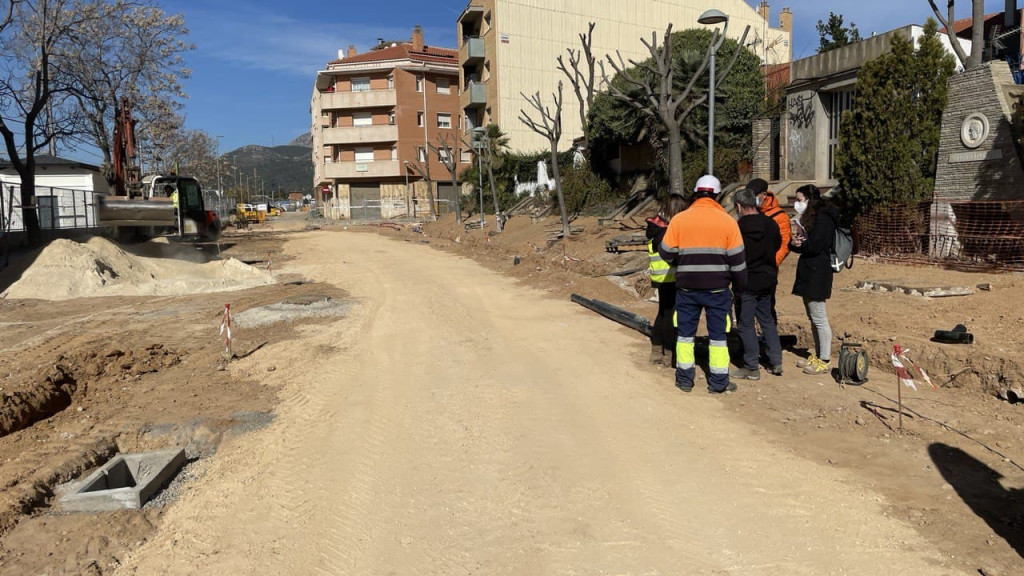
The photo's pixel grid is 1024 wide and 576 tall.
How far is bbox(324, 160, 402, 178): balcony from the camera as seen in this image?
57031 mm

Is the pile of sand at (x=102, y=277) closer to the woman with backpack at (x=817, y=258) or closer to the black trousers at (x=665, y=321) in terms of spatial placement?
the black trousers at (x=665, y=321)

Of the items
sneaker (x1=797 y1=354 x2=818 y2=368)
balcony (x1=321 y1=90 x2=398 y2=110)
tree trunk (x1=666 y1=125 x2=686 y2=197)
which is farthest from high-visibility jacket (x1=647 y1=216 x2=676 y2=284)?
balcony (x1=321 y1=90 x2=398 y2=110)

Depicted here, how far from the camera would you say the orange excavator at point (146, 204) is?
20.2m

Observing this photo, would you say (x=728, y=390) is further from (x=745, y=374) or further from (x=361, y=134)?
(x=361, y=134)

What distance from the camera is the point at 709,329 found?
6223mm

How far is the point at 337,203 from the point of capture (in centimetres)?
5853

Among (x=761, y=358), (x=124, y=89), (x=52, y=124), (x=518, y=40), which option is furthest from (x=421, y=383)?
(x=518, y=40)

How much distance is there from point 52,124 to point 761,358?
2727 centimetres

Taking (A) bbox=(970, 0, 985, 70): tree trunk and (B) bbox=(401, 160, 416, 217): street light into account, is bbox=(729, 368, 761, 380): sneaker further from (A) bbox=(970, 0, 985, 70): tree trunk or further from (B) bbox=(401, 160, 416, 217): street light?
(B) bbox=(401, 160, 416, 217): street light

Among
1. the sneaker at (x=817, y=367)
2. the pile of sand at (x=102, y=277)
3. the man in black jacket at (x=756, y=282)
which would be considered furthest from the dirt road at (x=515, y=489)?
the pile of sand at (x=102, y=277)

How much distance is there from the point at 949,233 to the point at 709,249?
28.7 ft

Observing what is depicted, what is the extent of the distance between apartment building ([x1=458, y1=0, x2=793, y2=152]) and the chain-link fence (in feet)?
110

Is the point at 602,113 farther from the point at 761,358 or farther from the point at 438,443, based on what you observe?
the point at 438,443

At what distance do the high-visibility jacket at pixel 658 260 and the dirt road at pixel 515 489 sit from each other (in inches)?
40.3
